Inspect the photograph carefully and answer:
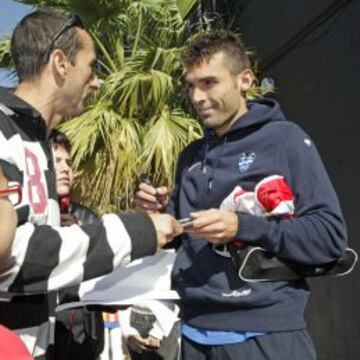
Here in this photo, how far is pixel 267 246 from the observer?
226cm

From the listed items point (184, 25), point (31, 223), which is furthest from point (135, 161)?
point (31, 223)

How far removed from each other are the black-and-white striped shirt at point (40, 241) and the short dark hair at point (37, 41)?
0.20 meters

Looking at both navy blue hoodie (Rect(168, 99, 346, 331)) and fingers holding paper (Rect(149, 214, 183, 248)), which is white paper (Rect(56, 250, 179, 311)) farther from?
fingers holding paper (Rect(149, 214, 183, 248))

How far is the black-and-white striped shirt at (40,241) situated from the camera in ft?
6.30

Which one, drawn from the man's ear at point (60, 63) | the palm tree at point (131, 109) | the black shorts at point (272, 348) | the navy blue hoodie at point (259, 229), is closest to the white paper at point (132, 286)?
the navy blue hoodie at point (259, 229)

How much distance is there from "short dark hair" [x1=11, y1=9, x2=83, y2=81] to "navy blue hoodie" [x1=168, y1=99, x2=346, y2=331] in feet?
2.20

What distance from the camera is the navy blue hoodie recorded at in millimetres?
2246

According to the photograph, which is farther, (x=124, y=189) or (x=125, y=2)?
(x=125, y=2)

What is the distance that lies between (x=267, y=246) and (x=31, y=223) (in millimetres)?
758

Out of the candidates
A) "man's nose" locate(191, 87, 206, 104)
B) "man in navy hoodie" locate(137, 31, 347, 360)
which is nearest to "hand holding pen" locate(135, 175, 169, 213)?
"man in navy hoodie" locate(137, 31, 347, 360)

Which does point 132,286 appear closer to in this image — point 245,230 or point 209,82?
point 245,230

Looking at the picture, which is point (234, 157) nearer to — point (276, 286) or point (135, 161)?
point (276, 286)

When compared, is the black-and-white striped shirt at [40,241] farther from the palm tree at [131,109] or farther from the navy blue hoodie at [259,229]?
the palm tree at [131,109]

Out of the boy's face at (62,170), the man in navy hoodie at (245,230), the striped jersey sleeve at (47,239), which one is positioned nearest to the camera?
the striped jersey sleeve at (47,239)
